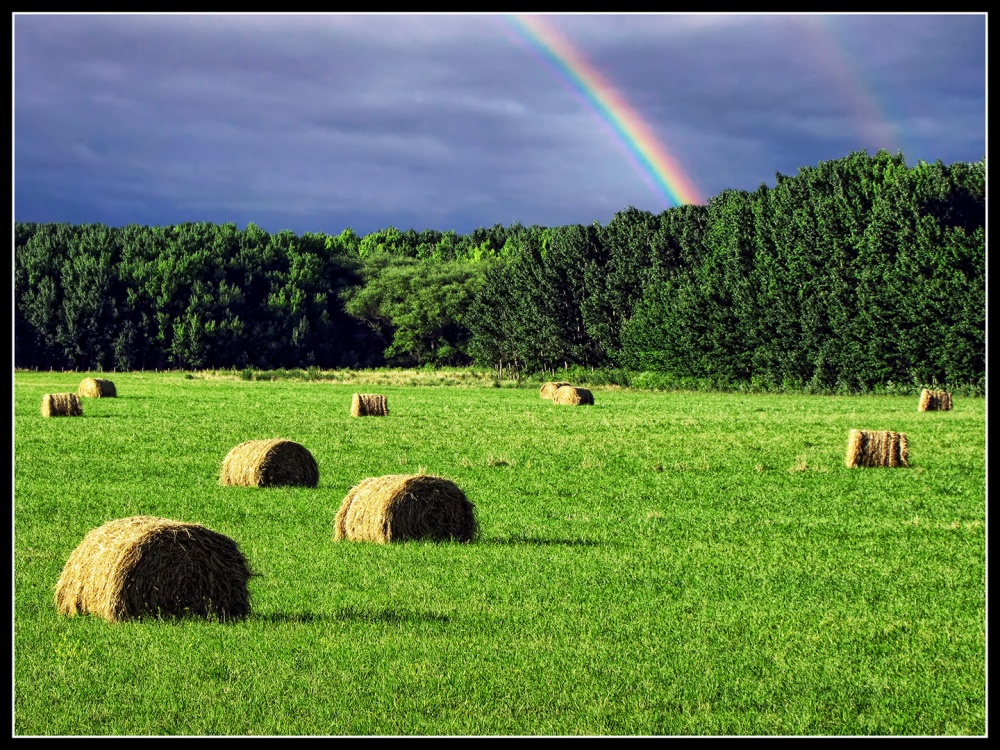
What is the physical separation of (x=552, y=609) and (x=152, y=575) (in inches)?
153

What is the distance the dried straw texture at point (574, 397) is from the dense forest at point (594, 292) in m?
20.5

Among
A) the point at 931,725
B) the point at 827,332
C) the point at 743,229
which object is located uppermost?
the point at 743,229

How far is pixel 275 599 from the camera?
1234 cm

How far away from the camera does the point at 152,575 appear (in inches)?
437

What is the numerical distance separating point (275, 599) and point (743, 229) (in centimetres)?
6880

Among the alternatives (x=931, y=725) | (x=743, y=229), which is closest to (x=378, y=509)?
(x=931, y=725)

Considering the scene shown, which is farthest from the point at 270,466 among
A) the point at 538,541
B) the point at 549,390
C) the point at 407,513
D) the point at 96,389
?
the point at 549,390

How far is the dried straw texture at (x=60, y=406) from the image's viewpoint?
39094mm

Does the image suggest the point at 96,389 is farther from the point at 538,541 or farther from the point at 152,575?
the point at 152,575

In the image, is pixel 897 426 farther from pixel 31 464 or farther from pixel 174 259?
pixel 174 259

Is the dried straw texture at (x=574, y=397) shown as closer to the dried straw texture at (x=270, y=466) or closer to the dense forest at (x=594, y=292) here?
the dense forest at (x=594, y=292)

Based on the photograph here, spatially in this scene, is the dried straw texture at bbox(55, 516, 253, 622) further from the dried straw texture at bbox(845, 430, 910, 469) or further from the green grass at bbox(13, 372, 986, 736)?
the dried straw texture at bbox(845, 430, 910, 469)

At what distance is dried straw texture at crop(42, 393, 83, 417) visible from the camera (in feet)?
128

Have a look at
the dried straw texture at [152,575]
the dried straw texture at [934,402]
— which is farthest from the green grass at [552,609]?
the dried straw texture at [934,402]
